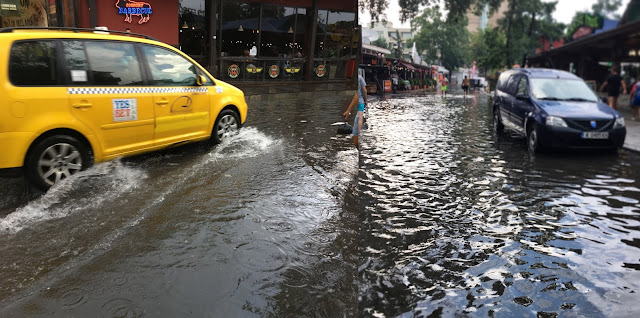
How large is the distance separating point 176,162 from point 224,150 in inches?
37.4

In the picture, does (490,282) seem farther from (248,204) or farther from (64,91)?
(64,91)

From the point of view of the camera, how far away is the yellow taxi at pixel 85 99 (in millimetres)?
4793

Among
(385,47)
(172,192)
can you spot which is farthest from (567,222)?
(172,192)

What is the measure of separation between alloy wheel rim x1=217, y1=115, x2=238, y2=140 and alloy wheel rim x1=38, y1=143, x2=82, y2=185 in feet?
8.61

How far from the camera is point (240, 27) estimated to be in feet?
57.9

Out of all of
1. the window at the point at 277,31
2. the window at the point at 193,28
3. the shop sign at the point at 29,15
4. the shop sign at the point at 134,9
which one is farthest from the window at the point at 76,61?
the window at the point at 277,31

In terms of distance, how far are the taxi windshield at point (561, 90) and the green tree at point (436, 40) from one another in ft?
9.87

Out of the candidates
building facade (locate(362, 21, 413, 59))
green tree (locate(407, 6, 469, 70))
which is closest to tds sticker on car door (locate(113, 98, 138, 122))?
building facade (locate(362, 21, 413, 59))

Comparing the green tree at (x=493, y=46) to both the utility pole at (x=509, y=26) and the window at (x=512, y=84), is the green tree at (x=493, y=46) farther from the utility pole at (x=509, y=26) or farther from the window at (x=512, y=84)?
the window at (x=512, y=84)

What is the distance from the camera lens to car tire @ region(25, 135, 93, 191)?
489 cm

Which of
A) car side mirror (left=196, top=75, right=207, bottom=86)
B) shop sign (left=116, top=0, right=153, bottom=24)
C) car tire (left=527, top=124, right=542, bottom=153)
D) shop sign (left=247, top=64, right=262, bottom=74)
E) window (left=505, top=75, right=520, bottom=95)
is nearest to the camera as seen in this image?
car side mirror (left=196, top=75, right=207, bottom=86)

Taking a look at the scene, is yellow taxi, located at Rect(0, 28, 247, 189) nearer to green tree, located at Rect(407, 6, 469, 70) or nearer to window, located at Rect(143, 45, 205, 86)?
window, located at Rect(143, 45, 205, 86)

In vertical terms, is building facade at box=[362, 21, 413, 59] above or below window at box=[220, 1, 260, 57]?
below

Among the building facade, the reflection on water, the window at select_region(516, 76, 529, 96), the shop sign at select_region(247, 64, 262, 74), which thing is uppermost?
the building facade
